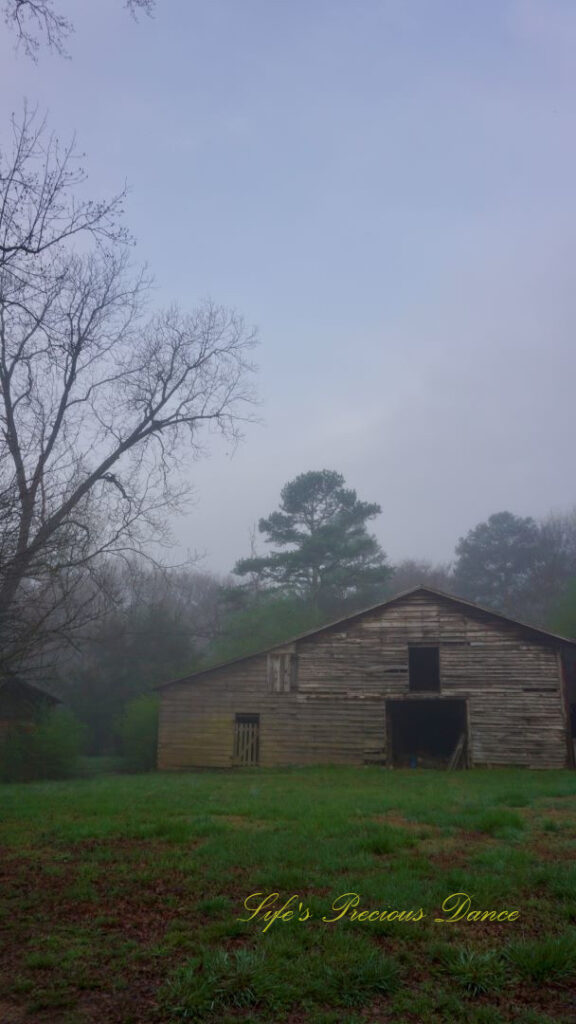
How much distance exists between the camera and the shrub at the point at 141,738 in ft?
103

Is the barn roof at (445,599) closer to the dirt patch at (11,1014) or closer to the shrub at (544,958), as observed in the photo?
the shrub at (544,958)

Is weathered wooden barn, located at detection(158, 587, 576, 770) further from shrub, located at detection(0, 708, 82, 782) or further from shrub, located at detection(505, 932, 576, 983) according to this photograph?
shrub, located at detection(505, 932, 576, 983)

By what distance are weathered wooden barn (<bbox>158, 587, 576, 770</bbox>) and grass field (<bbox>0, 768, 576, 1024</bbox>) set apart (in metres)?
16.1

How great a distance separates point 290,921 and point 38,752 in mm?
23348

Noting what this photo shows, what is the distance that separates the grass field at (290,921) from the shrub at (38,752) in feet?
56.2

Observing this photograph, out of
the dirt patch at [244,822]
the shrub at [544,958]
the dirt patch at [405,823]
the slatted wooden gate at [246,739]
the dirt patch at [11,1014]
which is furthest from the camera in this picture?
the slatted wooden gate at [246,739]

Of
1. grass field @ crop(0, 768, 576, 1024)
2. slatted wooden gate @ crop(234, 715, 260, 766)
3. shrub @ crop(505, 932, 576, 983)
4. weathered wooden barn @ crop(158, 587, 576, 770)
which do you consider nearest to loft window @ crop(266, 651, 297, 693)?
weathered wooden barn @ crop(158, 587, 576, 770)

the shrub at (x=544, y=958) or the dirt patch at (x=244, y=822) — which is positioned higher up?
the shrub at (x=544, y=958)

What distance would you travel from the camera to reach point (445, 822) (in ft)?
34.0

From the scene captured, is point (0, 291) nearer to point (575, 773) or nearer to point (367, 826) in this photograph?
point (367, 826)

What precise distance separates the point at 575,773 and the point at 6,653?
19.2 meters

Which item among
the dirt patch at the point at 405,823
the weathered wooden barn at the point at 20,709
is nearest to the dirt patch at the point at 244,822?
the dirt patch at the point at 405,823

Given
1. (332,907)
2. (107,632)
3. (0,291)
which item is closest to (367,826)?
(332,907)

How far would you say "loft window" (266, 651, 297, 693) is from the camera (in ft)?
93.1
